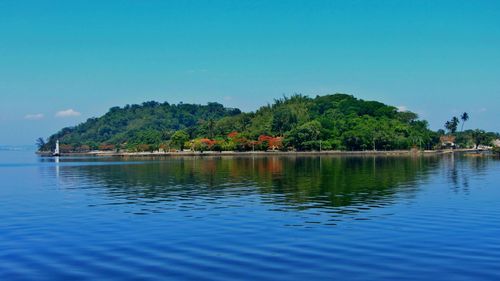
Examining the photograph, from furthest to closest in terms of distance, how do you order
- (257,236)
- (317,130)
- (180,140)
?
(180,140) < (317,130) < (257,236)

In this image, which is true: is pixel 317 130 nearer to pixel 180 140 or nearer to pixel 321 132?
pixel 321 132

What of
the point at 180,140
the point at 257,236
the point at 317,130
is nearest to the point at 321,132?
the point at 317,130

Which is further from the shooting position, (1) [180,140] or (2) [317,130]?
(1) [180,140]

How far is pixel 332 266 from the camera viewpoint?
1471 cm

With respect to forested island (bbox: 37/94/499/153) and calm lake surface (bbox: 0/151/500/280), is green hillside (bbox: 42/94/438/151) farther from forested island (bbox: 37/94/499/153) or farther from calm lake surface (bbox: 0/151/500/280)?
calm lake surface (bbox: 0/151/500/280)

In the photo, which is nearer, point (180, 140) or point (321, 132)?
point (321, 132)

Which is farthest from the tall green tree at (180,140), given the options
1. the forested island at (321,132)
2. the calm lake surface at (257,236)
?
the calm lake surface at (257,236)

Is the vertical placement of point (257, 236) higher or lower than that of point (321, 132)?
lower

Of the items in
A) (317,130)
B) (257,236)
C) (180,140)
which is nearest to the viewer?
(257,236)

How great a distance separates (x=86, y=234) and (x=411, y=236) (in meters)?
12.4

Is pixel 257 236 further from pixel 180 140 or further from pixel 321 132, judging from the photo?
pixel 180 140

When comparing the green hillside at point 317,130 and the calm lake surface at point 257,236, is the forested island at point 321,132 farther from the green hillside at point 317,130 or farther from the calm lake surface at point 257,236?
the calm lake surface at point 257,236

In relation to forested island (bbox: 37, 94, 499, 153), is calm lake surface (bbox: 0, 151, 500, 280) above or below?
below

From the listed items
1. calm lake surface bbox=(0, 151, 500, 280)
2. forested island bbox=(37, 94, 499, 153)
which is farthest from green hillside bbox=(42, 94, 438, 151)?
calm lake surface bbox=(0, 151, 500, 280)
